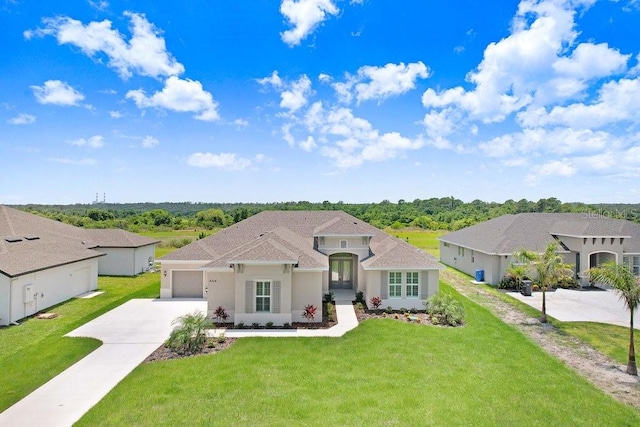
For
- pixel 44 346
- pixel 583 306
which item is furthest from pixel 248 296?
pixel 583 306

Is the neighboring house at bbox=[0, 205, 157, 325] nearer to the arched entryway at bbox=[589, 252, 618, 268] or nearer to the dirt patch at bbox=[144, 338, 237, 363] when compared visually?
the dirt patch at bbox=[144, 338, 237, 363]

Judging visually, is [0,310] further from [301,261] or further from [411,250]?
[411,250]

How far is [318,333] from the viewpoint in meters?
15.7

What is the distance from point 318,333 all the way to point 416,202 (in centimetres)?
10566

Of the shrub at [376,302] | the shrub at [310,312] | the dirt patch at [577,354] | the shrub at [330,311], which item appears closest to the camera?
the dirt patch at [577,354]

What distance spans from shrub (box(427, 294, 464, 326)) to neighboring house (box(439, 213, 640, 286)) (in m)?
10.5

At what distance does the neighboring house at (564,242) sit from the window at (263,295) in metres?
17.9

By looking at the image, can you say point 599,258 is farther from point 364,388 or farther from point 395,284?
point 364,388

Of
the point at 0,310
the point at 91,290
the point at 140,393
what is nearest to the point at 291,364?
the point at 140,393

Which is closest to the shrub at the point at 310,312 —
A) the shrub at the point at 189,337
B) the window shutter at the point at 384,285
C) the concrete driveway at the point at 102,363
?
the window shutter at the point at 384,285

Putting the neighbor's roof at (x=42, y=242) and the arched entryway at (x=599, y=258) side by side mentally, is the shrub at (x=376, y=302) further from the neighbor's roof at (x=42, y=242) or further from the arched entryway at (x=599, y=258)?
the arched entryway at (x=599, y=258)

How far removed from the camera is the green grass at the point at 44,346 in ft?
36.3

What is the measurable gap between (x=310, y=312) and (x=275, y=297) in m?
1.85

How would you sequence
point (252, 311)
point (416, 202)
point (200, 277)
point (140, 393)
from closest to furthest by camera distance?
point (140, 393) < point (252, 311) < point (200, 277) < point (416, 202)
